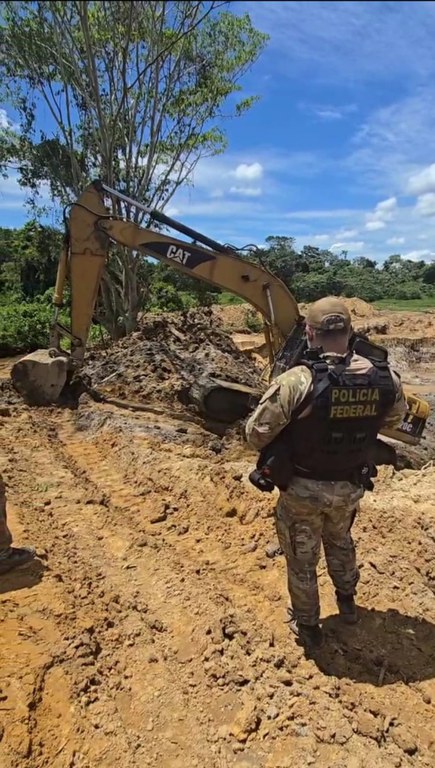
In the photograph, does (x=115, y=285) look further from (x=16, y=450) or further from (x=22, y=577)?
(x=22, y=577)

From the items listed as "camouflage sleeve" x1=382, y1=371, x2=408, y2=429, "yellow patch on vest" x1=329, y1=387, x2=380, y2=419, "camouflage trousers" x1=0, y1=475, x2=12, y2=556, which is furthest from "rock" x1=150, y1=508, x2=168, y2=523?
"yellow patch on vest" x1=329, y1=387, x2=380, y2=419

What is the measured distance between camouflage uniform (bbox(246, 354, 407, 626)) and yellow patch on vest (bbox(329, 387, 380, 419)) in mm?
114

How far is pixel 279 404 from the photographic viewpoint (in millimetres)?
2783

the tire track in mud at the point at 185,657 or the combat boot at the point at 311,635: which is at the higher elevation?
the combat boot at the point at 311,635

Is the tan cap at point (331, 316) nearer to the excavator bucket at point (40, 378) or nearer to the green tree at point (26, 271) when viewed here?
the excavator bucket at point (40, 378)

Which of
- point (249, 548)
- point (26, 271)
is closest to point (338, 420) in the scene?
point (249, 548)

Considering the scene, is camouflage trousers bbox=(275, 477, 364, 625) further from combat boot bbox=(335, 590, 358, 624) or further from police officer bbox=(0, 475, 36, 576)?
police officer bbox=(0, 475, 36, 576)

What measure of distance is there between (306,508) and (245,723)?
102 cm

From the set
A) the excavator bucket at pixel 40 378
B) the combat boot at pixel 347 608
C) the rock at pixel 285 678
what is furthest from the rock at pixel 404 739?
the excavator bucket at pixel 40 378

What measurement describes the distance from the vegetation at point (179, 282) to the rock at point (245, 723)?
15.6ft

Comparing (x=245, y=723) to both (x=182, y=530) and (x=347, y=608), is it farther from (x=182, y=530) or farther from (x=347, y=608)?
→ (x=182, y=530)

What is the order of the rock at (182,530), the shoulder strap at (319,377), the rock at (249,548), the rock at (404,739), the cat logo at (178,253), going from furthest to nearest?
the cat logo at (178,253) < the rock at (182,530) < the rock at (249,548) < the shoulder strap at (319,377) < the rock at (404,739)

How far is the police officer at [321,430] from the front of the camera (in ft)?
9.02

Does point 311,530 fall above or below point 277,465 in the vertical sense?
below
